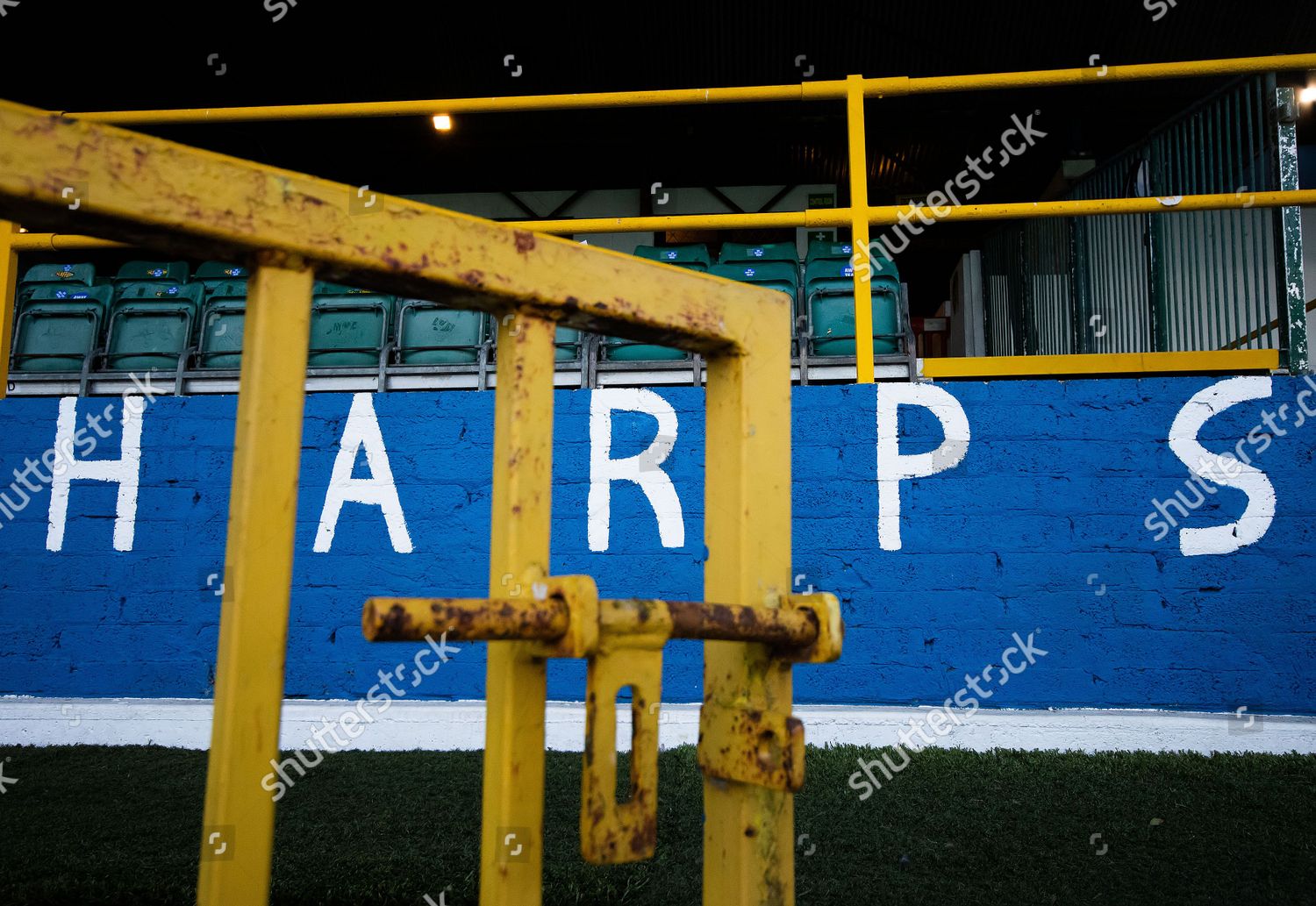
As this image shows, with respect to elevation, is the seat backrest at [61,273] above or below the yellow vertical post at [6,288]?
above

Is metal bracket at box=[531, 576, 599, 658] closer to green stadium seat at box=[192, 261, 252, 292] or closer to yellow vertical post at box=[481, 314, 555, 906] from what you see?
yellow vertical post at box=[481, 314, 555, 906]

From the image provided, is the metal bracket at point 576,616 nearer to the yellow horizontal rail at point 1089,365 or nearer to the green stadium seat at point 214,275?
the yellow horizontal rail at point 1089,365

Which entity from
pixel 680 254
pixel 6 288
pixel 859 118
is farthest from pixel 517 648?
pixel 680 254

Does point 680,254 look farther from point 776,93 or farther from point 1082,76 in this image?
point 1082,76

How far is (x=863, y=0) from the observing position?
8.37 meters

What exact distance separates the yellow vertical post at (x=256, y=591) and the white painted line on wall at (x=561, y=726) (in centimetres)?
273

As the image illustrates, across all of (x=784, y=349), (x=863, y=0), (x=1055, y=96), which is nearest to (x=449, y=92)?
(x=863, y=0)

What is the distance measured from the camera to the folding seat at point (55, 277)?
543cm

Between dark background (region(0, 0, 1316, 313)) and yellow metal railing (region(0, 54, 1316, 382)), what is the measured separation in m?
4.32

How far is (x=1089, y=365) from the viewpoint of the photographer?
3.86 m

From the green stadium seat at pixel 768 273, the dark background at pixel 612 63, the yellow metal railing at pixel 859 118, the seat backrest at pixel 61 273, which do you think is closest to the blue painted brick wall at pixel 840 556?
the yellow metal railing at pixel 859 118

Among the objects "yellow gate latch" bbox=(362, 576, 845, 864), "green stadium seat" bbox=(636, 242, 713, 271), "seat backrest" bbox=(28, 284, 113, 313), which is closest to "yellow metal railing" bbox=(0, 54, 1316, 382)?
Answer: "seat backrest" bbox=(28, 284, 113, 313)

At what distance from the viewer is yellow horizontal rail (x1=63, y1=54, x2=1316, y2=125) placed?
12.1 feet

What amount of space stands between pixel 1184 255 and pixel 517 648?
17.1 ft
